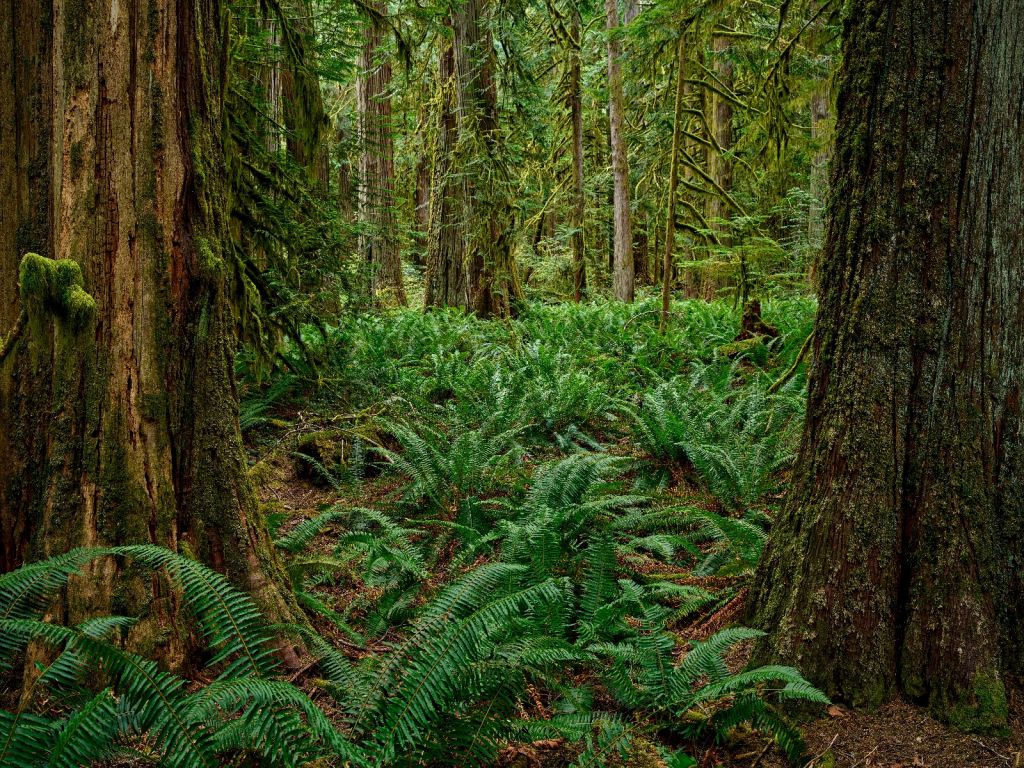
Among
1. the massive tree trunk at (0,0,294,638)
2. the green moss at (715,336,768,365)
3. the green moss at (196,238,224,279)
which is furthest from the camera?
the green moss at (715,336,768,365)

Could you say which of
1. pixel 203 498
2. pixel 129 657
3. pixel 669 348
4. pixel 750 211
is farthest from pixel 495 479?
pixel 750 211

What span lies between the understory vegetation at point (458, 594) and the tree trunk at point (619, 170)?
6.63 metres

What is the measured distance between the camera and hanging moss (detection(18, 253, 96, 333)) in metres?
2.17

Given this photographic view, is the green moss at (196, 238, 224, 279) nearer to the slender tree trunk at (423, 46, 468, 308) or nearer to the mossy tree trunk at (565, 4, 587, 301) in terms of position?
the slender tree trunk at (423, 46, 468, 308)

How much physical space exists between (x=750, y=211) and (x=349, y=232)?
7017mm

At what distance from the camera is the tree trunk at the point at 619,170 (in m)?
12.2

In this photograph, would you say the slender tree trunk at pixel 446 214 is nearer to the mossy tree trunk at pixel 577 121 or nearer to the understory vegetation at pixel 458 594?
the mossy tree trunk at pixel 577 121

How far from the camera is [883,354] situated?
7.18 feet

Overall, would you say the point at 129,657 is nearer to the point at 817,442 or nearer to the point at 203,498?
the point at 203,498

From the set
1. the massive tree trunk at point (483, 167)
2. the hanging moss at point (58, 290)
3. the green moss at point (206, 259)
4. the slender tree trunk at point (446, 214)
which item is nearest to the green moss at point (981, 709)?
the green moss at point (206, 259)

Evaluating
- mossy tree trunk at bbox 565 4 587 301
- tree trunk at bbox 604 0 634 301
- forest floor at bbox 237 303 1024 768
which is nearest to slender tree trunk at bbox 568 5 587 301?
mossy tree trunk at bbox 565 4 587 301

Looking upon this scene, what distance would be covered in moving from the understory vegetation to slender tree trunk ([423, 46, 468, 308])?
3.73 m

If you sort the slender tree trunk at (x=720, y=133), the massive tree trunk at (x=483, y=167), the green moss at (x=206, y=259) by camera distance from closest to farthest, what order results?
the green moss at (x=206, y=259) → the massive tree trunk at (x=483, y=167) → the slender tree trunk at (x=720, y=133)

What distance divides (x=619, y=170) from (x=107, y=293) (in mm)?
11538
